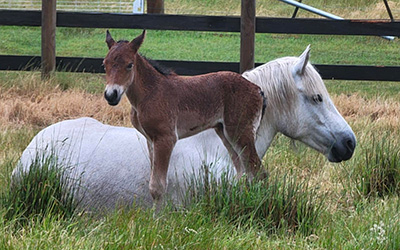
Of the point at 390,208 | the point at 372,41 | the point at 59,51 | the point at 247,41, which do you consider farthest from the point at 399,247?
the point at 372,41

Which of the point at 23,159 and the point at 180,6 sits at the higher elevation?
the point at 23,159

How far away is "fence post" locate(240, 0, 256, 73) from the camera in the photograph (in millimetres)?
8617

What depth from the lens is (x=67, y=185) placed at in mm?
3916

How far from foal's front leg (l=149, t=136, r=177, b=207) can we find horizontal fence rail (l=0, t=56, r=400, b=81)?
585 cm

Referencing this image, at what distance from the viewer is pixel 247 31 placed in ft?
28.4

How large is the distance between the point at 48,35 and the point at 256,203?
239 inches

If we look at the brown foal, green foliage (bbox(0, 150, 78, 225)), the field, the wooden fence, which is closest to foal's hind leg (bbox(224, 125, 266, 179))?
the brown foal

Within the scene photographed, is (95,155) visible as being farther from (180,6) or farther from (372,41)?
(180,6)

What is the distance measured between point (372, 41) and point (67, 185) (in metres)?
14.8

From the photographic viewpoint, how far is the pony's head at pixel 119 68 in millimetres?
3100

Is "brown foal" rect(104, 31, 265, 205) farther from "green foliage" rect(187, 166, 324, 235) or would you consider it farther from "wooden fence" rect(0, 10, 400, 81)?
"wooden fence" rect(0, 10, 400, 81)

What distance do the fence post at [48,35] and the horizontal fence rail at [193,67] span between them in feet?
0.69

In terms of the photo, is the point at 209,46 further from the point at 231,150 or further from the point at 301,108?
the point at 231,150

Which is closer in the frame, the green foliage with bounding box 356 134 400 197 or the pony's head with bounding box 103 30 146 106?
the pony's head with bounding box 103 30 146 106
